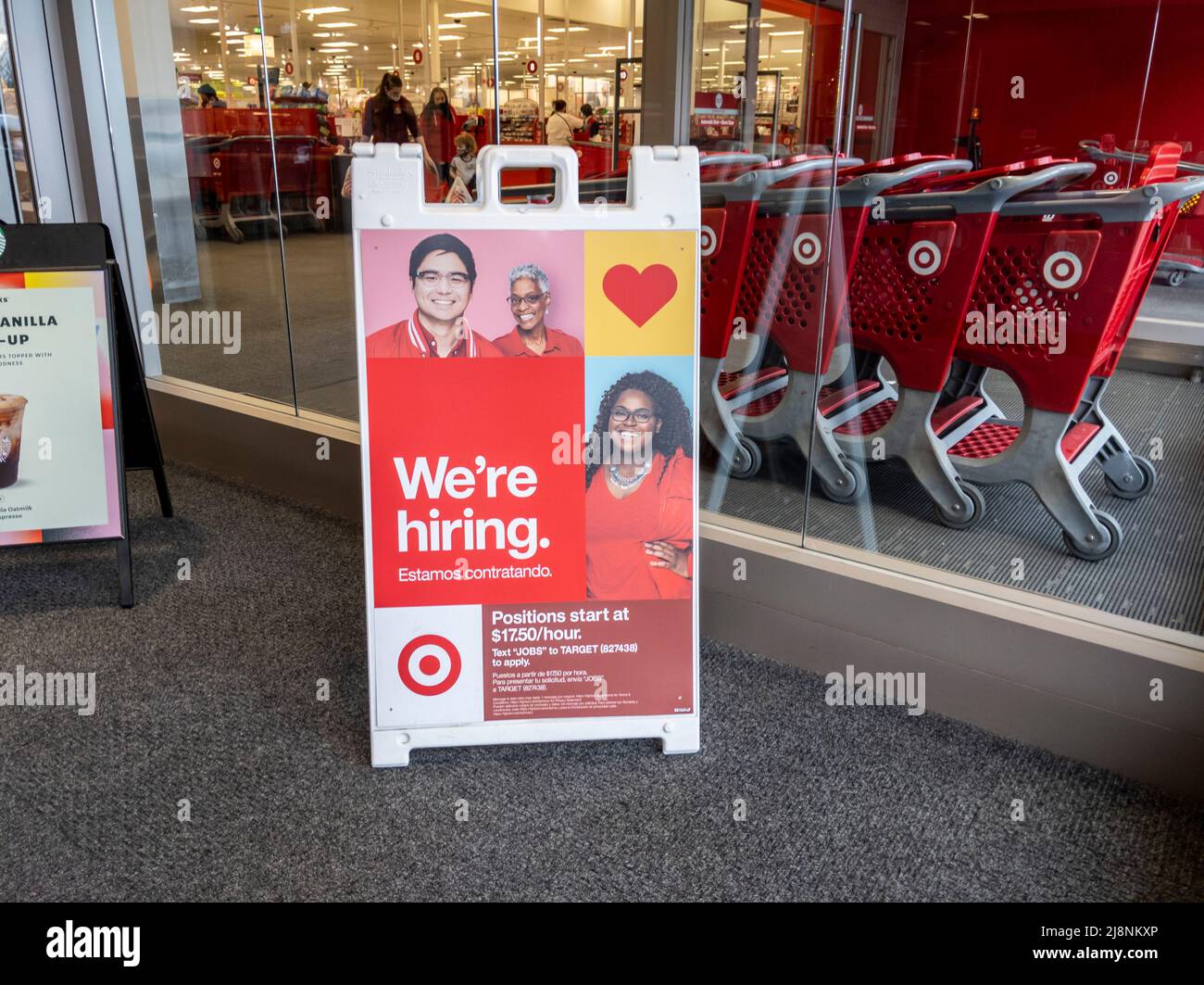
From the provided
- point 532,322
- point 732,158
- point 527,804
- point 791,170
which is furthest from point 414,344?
point 732,158

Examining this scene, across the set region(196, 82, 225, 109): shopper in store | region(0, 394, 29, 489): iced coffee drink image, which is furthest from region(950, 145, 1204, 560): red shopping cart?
region(196, 82, 225, 109): shopper in store

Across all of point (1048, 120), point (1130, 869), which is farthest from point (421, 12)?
point (1130, 869)

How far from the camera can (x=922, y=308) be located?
2.69 metres

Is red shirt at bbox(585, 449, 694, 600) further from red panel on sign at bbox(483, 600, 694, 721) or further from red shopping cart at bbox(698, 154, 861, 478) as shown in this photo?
red shopping cart at bbox(698, 154, 861, 478)

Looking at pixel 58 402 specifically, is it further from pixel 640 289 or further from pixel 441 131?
pixel 640 289

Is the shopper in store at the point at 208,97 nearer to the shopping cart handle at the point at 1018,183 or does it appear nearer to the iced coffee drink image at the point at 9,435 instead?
the iced coffee drink image at the point at 9,435

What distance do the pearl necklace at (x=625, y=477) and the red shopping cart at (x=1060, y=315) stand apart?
1.17 m

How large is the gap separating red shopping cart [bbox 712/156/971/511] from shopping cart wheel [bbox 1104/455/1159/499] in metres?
0.84

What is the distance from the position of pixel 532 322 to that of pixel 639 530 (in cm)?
47

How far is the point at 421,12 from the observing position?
355 centimetres

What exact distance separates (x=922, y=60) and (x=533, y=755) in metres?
2.20

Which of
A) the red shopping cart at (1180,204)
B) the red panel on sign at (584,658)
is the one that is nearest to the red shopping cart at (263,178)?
the red panel on sign at (584,658)

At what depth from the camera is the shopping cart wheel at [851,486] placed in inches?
100

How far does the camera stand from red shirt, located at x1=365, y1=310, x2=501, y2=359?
1904 millimetres
